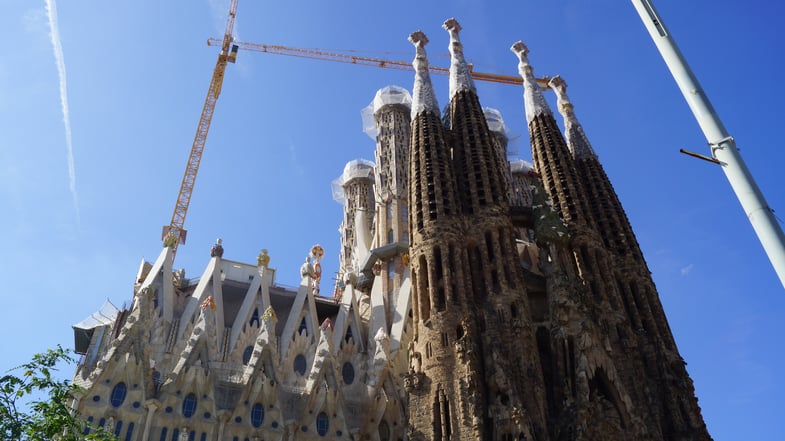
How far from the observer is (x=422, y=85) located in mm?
36625

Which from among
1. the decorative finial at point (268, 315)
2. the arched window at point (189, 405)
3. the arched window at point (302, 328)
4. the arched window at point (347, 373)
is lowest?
the arched window at point (189, 405)

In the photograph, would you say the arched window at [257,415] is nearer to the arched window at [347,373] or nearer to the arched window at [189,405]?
the arched window at [189,405]

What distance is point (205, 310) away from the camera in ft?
96.9

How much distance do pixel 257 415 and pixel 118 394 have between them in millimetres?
5109

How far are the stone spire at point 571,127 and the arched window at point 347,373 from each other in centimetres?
1694

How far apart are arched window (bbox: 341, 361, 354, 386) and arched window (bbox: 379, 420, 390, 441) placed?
2.91 metres

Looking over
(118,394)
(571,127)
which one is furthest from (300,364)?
(571,127)

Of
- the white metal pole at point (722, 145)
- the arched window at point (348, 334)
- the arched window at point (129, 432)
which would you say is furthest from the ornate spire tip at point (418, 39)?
the white metal pole at point (722, 145)

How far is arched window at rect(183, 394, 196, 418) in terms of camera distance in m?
26.1

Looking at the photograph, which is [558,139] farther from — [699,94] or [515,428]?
[699,94]

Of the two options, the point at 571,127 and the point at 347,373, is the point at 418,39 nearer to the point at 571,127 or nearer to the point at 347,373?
the point at 571,127

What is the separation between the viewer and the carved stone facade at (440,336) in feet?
80.4

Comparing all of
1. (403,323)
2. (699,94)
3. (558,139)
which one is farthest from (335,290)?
(699,94)

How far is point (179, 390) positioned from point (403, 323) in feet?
34.4
